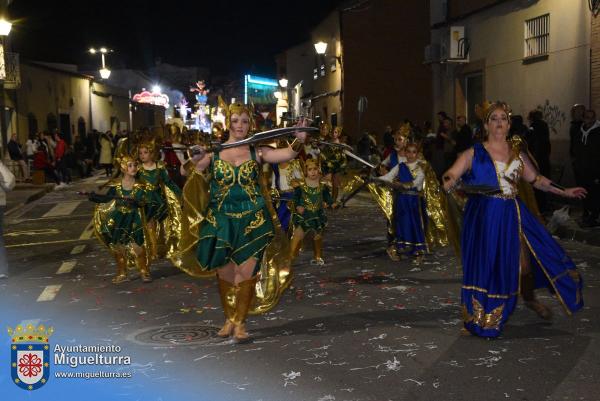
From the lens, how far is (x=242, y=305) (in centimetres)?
683

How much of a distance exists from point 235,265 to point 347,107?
109ft

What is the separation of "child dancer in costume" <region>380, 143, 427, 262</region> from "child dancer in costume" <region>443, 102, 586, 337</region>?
390 centimetres

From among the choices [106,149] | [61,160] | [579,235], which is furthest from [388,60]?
[579,235]

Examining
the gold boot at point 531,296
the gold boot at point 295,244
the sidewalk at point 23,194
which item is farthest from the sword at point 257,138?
the sidewalk at point 23,194

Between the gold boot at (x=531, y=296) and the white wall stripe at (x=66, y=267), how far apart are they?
6.34 metres

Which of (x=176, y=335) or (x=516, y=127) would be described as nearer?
(x=176, y=335)

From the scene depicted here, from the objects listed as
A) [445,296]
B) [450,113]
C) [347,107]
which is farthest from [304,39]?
[445,296]

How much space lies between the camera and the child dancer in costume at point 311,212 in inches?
432

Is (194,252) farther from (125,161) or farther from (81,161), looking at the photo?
(81,161)

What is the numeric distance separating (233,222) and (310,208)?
431 centimetres

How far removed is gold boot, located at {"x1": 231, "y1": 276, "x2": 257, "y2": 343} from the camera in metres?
6.80

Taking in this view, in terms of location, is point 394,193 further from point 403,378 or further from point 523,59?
point 523,59

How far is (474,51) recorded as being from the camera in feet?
77.2

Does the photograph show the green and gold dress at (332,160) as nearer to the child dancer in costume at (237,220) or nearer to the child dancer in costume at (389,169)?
the child dancer in costume at (389,169)
